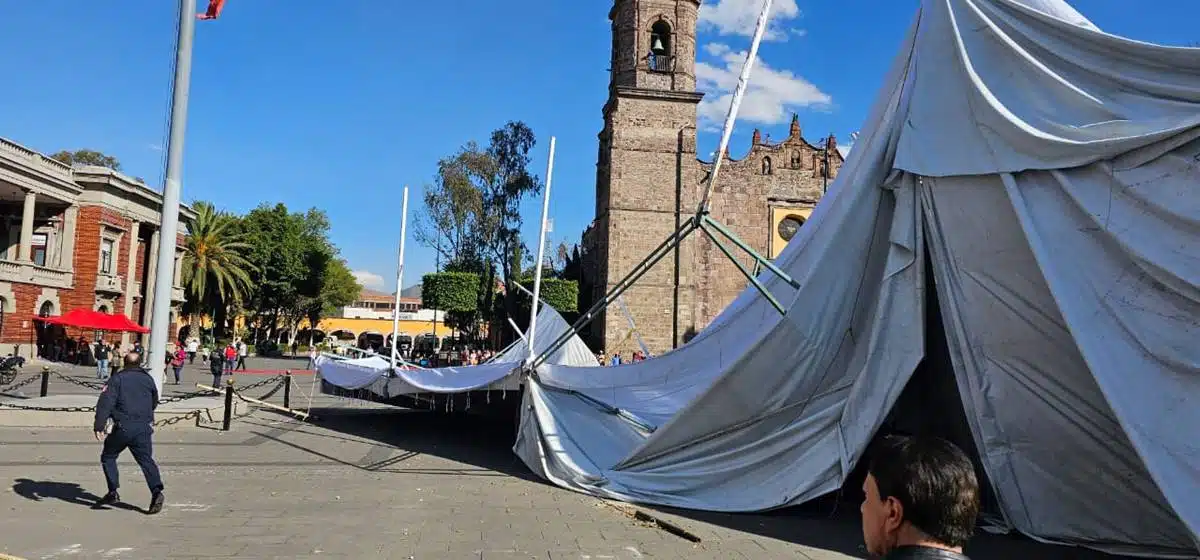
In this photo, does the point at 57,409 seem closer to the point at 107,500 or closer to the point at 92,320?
the point at 107,500

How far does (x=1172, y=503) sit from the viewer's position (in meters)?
4.72

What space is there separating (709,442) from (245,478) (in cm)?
541

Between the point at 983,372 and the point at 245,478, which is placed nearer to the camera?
the point at 983,372

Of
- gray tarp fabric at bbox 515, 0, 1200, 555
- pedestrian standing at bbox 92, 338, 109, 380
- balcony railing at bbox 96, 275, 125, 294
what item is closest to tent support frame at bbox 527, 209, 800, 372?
gray tarp fabric at bbox 515, 0, 1200, 555

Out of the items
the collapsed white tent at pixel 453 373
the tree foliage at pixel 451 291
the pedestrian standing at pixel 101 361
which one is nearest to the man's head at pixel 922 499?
the collapsed white tent at pixel 453 373

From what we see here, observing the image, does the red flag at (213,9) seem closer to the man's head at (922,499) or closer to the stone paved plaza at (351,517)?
the stone paved plaza at (351,517)

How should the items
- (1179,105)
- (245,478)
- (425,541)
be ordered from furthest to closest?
(245,478) < (425,541) < (1179,105)

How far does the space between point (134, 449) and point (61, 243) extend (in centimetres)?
3509

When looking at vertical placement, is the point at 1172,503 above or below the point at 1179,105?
below

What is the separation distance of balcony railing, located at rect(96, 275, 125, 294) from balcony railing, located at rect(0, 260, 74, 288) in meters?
1.17

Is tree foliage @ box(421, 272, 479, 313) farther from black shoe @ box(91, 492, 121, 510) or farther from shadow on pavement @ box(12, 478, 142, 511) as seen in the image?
black shoe @ box(91, 492, 121, 510)

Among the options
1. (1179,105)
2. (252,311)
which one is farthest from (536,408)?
(252,311)

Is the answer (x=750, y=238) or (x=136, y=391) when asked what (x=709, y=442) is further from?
(x=750, y=238)

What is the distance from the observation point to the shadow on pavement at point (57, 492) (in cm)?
735
